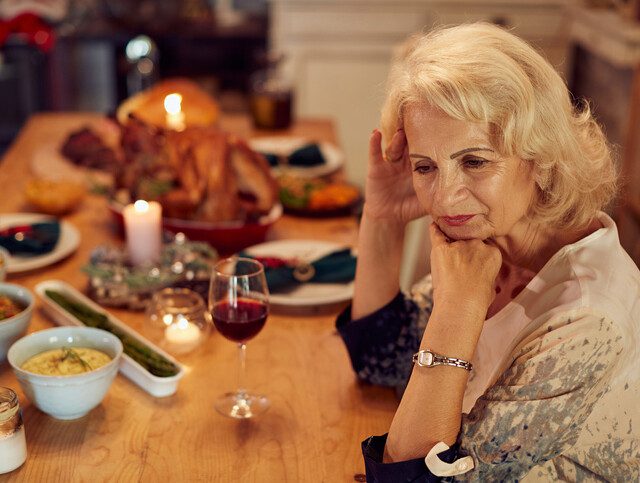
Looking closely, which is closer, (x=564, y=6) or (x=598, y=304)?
(x=598, y=304)

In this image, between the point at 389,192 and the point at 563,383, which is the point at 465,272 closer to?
the point at 563,383

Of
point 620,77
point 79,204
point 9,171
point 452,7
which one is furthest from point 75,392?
point 452,7

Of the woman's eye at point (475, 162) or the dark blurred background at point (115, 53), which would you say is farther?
the dark blurred background at point (115, 53)

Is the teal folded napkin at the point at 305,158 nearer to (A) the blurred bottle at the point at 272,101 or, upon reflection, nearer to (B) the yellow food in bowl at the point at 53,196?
(A) the blurred bottle at the point at 272,101

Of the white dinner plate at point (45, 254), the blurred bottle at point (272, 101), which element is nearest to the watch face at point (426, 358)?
the white dinner plate at point (45, 254)

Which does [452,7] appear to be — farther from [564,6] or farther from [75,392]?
[75,392]

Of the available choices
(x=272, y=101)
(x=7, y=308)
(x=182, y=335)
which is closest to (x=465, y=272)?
(x=182, y=335)

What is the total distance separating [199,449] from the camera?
130 centimetres

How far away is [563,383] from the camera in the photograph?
3.78ft

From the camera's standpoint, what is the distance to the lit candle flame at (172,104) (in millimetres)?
2686

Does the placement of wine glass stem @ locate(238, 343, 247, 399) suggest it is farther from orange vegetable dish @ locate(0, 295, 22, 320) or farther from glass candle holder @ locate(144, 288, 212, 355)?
orange vegetable dish @ locate(0, 295, 22, 320)

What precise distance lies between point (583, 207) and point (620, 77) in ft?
8.60

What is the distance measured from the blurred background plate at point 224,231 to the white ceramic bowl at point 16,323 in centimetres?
54

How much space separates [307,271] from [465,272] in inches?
23.7
